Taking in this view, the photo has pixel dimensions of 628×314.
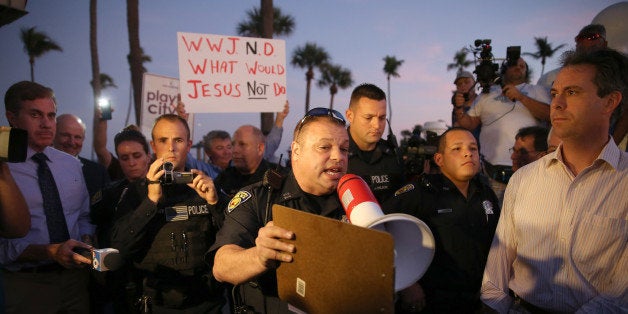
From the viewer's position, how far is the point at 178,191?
3.38m

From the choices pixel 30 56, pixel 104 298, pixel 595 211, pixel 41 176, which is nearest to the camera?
pixel 595 211

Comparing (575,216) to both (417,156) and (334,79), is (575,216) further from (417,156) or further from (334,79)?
(334,79)

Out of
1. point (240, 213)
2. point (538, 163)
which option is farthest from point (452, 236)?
point (240, 213)

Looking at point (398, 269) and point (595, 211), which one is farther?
point (595, 211)

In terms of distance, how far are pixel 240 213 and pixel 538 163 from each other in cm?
204

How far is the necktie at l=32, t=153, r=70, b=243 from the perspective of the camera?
3.22 metres

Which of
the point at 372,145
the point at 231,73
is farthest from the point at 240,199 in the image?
the point at 231,73

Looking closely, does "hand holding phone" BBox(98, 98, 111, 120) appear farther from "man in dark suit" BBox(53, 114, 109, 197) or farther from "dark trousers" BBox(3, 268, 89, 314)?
"dark trousers" BBox(3, 268, 89, 314)

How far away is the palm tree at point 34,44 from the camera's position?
43.1m

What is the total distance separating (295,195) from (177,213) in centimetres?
132

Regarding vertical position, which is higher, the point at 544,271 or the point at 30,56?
the point at 30,56

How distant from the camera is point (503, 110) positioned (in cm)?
504

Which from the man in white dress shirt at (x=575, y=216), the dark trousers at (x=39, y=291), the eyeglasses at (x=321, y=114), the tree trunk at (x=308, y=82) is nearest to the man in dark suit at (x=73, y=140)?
the dark trousers at (x=39, y=291)

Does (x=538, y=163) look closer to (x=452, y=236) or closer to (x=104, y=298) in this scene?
(x=452, y=236)
